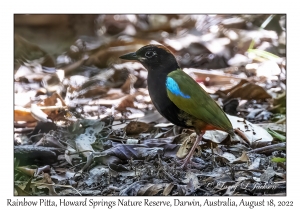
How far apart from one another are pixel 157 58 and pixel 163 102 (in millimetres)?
375

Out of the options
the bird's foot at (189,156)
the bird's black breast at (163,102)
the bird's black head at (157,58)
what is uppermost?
the bird's black head at (157,58)

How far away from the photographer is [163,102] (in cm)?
436

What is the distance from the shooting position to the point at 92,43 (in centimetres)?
471

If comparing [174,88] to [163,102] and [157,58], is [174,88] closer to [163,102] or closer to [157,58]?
[163,102]

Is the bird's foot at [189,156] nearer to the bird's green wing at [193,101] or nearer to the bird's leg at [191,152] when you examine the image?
the bird's leg at [191,152]

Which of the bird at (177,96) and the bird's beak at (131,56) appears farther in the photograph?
the bird's beak at (131,56)

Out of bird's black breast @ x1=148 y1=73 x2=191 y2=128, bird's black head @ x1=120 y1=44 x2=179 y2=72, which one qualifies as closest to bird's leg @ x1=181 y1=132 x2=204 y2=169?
bird's black breast @ x1=148 y1=73 x2=191 y2=128

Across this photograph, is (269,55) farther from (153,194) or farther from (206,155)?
(153,194)

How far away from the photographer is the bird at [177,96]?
4340 mm

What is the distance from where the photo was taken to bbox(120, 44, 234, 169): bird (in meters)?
4.34

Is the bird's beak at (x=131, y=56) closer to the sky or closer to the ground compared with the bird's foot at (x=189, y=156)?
closer to the sky

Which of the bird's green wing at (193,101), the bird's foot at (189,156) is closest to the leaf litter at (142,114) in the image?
the bird's foot at (189,156)
